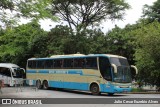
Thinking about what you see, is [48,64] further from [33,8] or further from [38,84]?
[33,8]

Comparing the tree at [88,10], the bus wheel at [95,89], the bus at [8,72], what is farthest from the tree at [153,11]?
the bus wheel at [95,89]

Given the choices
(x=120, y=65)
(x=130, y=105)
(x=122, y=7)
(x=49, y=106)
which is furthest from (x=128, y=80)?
(x=122, y=7)

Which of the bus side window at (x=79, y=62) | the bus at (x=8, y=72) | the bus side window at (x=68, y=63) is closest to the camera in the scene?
the bus side window at (x=79, y=62)

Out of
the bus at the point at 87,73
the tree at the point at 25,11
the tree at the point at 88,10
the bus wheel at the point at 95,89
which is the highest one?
the tree at the point at 88,10

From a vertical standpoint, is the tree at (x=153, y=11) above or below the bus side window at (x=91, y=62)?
above

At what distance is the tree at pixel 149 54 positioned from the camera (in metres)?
34.4

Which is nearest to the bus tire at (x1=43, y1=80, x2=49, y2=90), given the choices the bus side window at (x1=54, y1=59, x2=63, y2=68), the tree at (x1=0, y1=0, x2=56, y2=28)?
the bus side window at (x1=54, y1=59, x2=63, y2=68)

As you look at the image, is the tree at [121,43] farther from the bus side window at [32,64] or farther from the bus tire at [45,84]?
the bus tire at [45,84]

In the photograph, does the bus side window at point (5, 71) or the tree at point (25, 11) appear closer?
the tree at point (25, 11)

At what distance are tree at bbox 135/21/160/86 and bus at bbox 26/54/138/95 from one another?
693cm

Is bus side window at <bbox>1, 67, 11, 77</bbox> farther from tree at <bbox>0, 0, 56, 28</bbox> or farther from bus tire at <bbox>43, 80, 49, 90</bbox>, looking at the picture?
tree at <bbox>0, 0, 56, 28</bbox>

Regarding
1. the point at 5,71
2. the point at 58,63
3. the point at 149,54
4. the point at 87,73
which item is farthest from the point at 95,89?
the point at 5,71

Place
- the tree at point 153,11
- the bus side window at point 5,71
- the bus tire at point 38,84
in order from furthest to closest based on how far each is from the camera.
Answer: the tree at point 153,11 → the bus side window at point 5,71 → the bus tire at point 38,84

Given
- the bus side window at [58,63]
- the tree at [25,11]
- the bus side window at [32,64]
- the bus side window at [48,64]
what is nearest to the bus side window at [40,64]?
the bus side window at [48,64]
